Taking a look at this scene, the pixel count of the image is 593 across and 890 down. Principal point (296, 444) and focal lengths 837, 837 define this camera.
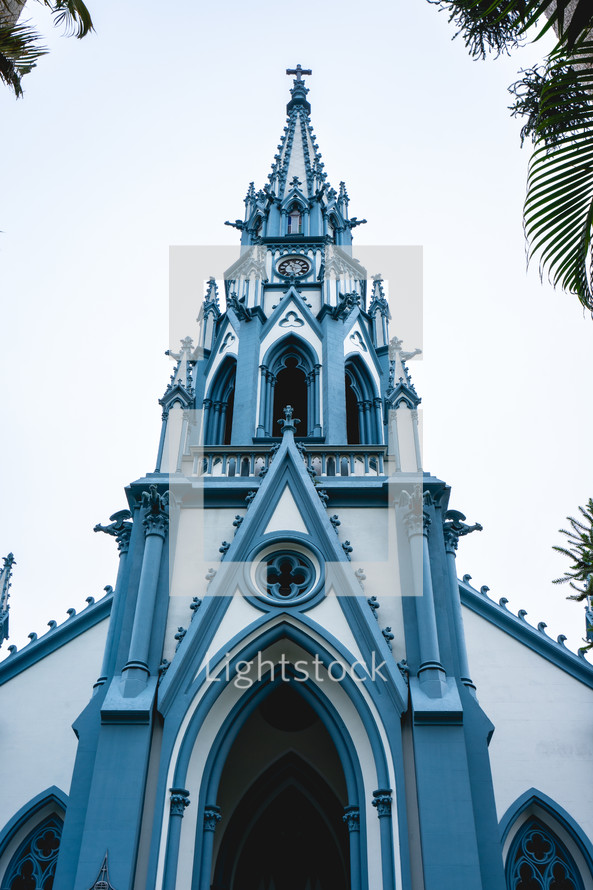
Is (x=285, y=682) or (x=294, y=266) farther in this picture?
(x=294, y=266)

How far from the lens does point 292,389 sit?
818 inches

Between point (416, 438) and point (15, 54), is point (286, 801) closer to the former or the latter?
point (416, 438)

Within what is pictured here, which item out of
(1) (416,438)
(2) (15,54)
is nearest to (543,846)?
(1) (416,438)

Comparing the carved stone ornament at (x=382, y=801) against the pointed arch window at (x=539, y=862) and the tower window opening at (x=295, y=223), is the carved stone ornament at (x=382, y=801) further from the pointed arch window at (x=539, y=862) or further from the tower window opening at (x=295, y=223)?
the tower window opening at (x=295, y=223)

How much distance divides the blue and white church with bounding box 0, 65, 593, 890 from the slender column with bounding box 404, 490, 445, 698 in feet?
0.11

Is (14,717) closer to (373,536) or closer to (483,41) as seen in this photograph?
(373,536)

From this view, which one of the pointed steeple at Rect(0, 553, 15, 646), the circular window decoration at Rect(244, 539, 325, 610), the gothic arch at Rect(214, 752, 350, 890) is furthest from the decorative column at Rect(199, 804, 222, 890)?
the pointed steeple at Rect(0, 553, 15, 646)

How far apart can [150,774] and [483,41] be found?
961 centimetres

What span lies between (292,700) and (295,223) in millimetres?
14652

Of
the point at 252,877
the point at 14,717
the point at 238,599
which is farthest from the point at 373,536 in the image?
the point at 14,717

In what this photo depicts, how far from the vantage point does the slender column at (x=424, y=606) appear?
38.8ft

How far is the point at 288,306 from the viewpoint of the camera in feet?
68.0

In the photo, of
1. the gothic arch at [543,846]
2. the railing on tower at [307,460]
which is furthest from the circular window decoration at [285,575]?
the gothic arch at [543,846]

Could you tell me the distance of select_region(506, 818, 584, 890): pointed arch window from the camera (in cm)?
1297
